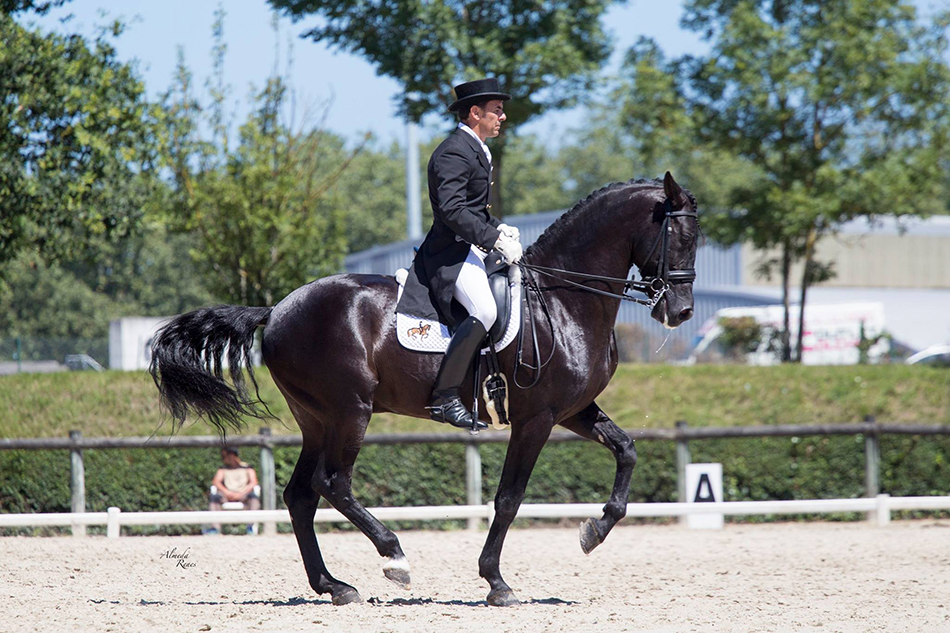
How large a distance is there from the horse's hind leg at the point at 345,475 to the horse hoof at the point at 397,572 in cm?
7

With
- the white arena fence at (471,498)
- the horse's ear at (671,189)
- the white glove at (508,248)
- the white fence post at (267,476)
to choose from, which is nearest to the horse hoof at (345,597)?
the white glove at (508,248)

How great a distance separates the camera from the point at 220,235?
46.0 feet

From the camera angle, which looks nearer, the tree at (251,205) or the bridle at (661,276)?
the bridle at (661,276)

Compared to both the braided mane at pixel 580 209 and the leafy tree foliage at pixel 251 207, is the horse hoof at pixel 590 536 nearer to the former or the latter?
the braided mane at pixel 580 209

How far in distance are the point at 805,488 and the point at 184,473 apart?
6.57m

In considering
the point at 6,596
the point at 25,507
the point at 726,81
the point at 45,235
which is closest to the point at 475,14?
the point at 726,81

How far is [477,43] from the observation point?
14.0 meters

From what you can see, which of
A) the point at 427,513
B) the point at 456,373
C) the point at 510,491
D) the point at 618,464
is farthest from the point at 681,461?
the point at 456,373

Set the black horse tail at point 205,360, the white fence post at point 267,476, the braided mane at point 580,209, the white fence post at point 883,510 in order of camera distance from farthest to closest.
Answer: the white fence post at point 267,476 < the white fence post at point 883,510 < the black horse tail at point 205,360 < the braided mane at point 580,209

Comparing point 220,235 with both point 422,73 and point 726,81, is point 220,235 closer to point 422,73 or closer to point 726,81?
point 422,73

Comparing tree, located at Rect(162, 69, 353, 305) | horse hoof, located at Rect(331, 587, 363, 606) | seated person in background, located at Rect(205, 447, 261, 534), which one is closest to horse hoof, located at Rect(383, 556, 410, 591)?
horse hoof, located at Rect(331, 587, 363, 606)

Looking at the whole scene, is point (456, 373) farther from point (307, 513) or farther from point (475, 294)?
point (307, 513)

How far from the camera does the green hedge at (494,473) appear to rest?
1023 centimetres

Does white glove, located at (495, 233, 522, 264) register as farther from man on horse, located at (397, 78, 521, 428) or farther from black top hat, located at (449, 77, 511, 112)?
black top hat, located at (449, 77, 511, 112)
